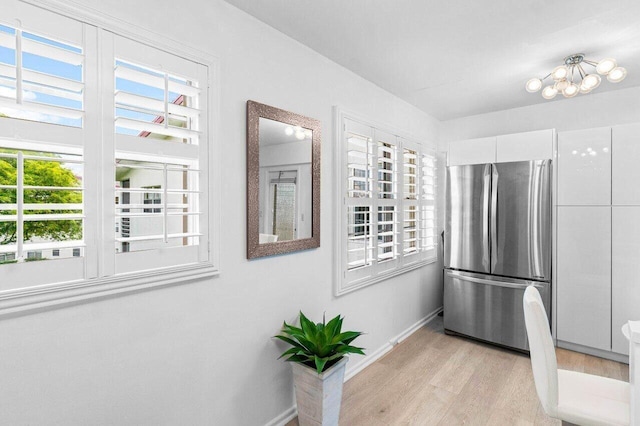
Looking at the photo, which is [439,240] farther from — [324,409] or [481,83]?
[324,409]

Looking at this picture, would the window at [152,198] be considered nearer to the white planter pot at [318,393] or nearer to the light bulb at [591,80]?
the white planter pot at [318,393]

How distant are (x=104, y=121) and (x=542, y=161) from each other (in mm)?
3375

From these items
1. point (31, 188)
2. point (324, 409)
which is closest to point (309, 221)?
point (324, 409)

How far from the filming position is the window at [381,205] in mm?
2613

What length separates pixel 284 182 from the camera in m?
2.09

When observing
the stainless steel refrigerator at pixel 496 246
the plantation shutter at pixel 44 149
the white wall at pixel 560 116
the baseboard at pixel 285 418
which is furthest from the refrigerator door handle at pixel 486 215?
the plantation shutter at pixel 44 149

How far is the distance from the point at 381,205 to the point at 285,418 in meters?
1.85

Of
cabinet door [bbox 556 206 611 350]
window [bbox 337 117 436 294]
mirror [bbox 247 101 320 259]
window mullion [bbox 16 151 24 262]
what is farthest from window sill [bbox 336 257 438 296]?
window mullion [bbox 16 151 24 262]

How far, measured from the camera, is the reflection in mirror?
1949 millimetres

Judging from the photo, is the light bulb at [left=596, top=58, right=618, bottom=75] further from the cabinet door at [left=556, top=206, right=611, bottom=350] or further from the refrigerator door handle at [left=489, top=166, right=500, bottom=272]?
the cabinet door at [left=556, top=206, right=611, bottom=350]

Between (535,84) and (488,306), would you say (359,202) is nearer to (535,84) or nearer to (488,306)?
(535,84)

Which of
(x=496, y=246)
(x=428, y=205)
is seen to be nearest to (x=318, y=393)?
(x=496, y=246)

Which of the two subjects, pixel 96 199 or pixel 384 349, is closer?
pixel 96 199

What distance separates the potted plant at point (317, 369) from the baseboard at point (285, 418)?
145 millimetres
